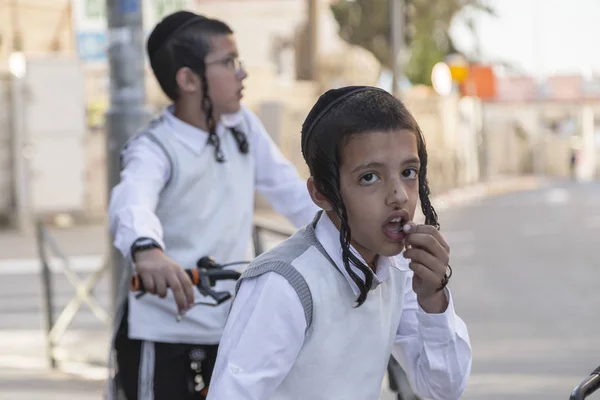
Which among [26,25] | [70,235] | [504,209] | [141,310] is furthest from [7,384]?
[504,209]

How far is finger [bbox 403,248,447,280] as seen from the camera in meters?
2.13

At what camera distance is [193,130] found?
3436 millimetres

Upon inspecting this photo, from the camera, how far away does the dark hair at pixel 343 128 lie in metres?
2.17

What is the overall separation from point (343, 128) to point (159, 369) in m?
1.37

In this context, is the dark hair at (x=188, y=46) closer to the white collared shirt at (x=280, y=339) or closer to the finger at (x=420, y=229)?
the white collared shirt at (x=280, y=339)

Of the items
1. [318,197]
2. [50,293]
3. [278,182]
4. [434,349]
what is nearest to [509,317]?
[50,293]

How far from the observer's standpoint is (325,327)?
7.29 feet

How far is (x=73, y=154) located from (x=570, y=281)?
8.42 metres

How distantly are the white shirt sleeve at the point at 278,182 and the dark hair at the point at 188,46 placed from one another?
0.14 m

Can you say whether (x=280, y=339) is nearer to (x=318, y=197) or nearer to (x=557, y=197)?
(x=318, y=197)

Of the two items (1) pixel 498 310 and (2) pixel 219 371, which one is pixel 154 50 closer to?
(2) pixel 219 371

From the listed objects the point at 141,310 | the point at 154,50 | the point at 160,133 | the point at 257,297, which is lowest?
the point at 141,310

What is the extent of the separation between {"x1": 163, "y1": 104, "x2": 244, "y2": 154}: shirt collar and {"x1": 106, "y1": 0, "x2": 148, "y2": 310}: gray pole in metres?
2.82

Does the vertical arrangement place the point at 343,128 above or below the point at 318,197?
above
